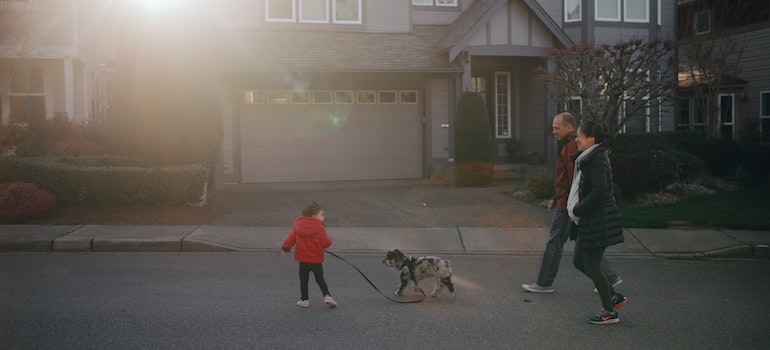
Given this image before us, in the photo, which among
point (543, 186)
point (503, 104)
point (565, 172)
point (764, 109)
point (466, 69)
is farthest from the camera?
point (764, 109)

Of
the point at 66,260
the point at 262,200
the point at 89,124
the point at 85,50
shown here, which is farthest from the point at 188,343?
the point at 85,50

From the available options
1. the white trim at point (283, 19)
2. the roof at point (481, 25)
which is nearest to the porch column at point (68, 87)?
the white trim at point (283, 19)

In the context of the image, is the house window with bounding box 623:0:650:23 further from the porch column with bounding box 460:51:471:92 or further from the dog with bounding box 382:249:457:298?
the dog with bounding box 382:249:457:298

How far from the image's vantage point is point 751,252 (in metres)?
9.48

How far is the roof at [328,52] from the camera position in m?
16.9

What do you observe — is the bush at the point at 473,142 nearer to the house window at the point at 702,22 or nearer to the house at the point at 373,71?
the house at the point at 373,71

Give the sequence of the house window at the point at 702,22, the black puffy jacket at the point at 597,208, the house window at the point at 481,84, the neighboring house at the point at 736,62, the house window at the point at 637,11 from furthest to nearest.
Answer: the house window at the point at 702,22, the neighboring house at the point at 736,62, the house window at the point at 481,84, the house window at the point at 637,11, the black puffy jacket at the point at 597,208

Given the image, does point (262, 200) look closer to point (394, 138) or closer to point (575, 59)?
point (394, 138)

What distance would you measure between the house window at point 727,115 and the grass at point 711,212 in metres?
10.0

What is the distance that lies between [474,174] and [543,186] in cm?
267

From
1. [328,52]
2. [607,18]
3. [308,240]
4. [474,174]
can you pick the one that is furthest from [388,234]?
[607,18]

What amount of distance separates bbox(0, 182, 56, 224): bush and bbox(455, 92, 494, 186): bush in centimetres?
941

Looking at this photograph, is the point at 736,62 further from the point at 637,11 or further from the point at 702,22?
the point at 637,11

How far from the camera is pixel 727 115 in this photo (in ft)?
79.6
